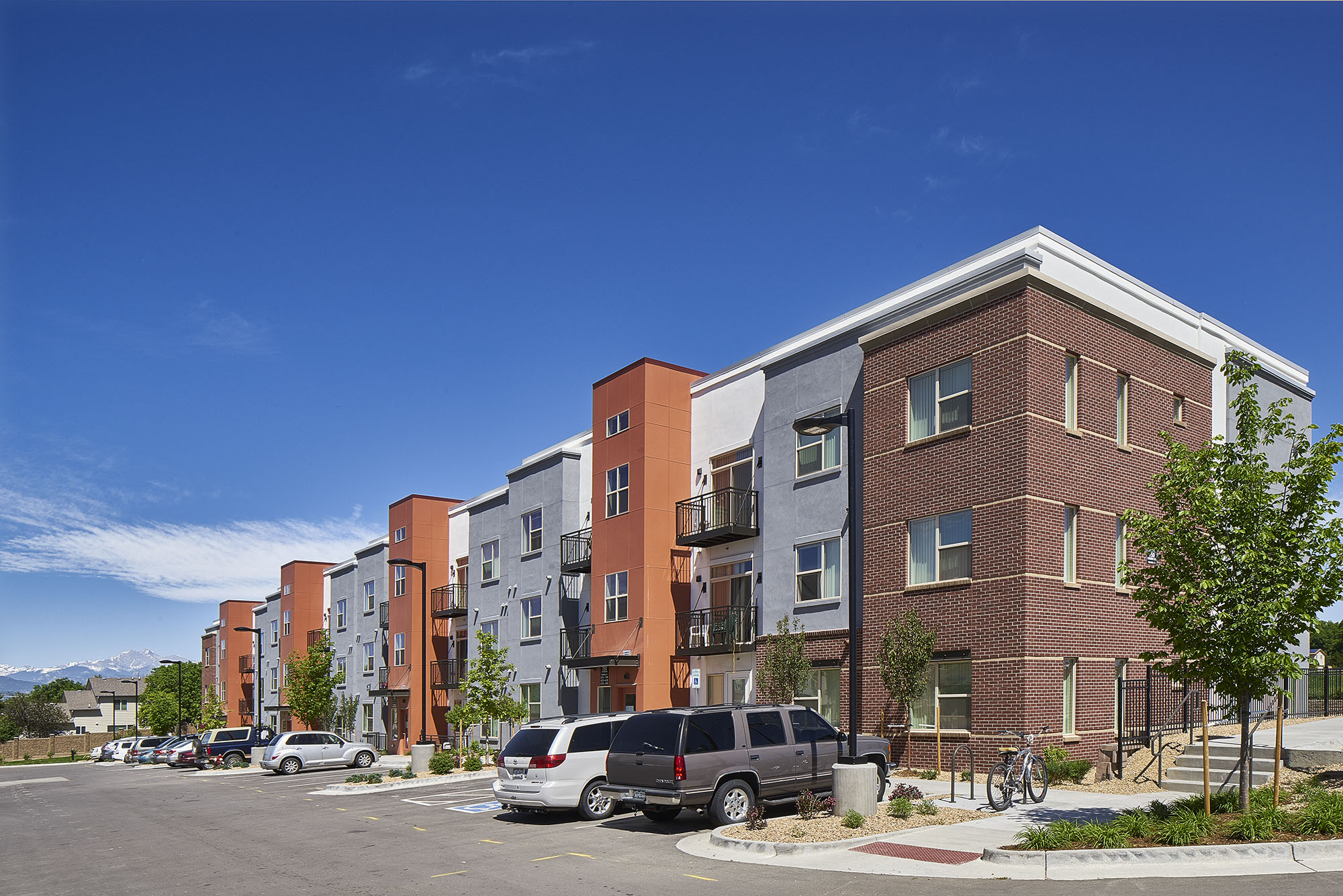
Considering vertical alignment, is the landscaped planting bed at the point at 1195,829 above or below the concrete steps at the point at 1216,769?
above

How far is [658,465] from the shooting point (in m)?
32.8

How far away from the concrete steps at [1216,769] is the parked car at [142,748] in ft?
189

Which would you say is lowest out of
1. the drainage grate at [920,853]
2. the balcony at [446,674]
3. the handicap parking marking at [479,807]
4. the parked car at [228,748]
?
the parked car at [228,748]

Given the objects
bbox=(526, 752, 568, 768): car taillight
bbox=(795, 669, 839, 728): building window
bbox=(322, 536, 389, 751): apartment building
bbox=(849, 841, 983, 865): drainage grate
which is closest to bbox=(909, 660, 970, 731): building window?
bbox=(795, 669, 839, 728): building window

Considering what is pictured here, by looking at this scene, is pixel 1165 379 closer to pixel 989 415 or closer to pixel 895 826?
pixel 989 415

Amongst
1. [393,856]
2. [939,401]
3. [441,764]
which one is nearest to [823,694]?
[939,401]

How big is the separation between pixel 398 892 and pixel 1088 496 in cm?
1595

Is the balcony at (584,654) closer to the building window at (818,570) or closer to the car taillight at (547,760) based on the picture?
the building window at (818,570)

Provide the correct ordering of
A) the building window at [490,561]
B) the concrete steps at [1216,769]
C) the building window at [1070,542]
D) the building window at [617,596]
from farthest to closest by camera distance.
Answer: the building window at [490,561]
the building window at [617,596]
the building window at [1070,542]
the concrete steps at [1216,769]

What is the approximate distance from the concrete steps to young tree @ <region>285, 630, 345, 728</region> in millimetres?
49367

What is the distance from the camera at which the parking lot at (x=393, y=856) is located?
498 inches

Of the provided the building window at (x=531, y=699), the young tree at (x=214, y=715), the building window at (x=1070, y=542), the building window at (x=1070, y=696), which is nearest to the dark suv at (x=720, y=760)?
the building window at (x=1070, y=696)

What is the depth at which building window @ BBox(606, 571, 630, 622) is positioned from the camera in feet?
108

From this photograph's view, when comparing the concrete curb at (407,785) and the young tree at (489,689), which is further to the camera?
the young tree at (489,689)
